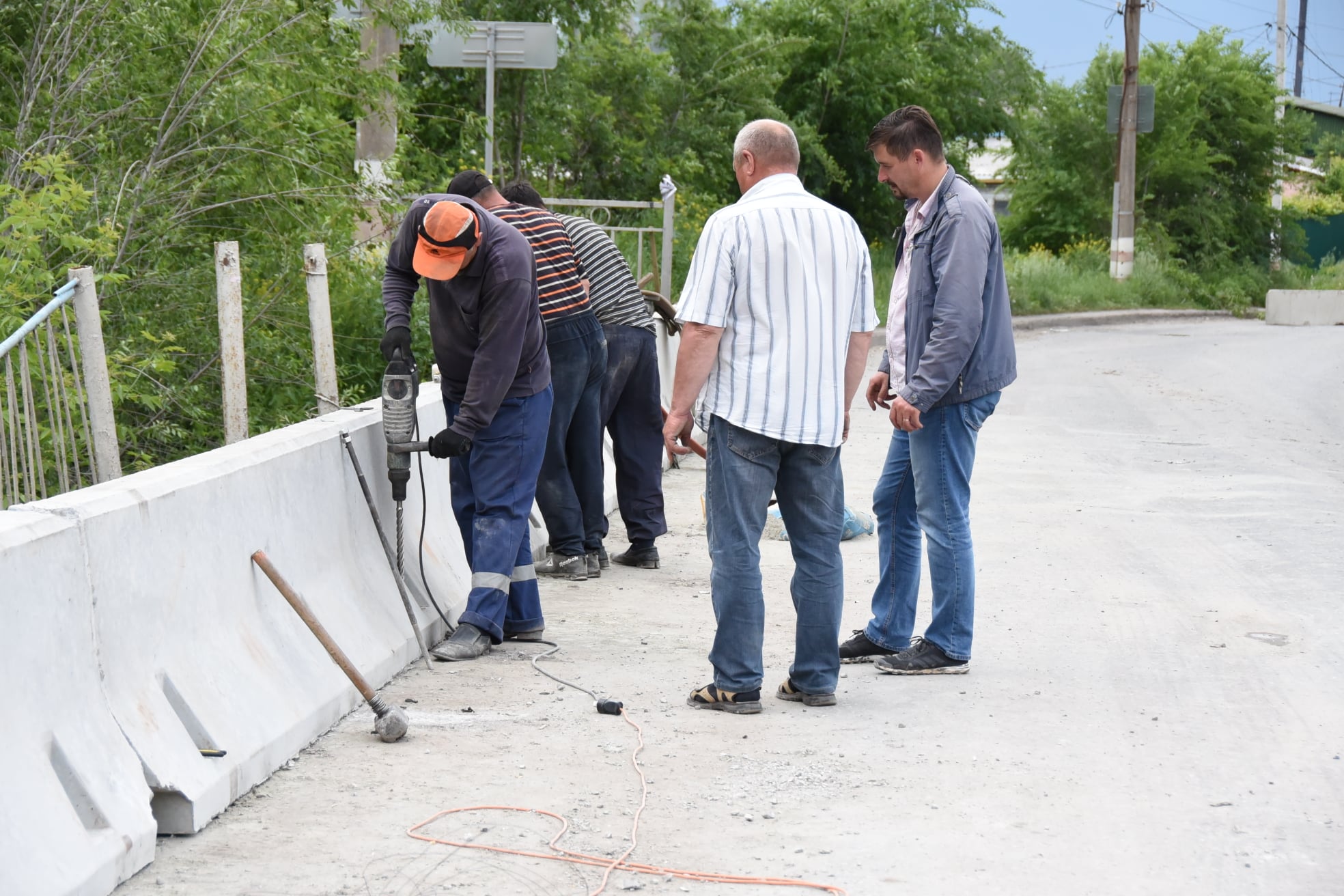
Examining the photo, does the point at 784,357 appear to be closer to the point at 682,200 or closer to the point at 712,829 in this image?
the point at 712,829

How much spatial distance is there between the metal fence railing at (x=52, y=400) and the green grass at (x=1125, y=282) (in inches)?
790

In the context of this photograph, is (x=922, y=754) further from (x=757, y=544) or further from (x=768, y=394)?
(x=768, y=394)

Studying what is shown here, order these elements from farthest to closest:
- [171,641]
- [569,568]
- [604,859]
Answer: [569,568] < [171,641] < [604,859]

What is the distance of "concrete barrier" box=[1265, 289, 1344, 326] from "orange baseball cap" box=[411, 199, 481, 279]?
2605 cm

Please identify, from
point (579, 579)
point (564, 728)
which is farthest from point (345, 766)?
point (579, 579)

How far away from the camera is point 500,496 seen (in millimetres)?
6102

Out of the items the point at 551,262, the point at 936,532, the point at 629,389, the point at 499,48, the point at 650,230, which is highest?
the point at 499,48

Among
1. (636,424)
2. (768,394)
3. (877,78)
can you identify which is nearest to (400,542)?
(768,394)

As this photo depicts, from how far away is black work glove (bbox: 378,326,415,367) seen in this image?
5898mm

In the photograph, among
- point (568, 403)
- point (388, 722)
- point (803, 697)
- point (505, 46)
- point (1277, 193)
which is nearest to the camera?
point (388, 722)

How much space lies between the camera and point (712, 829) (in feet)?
13.6

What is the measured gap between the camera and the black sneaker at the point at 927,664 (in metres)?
5.90

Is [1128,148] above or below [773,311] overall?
above

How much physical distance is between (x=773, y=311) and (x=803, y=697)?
141 cm
